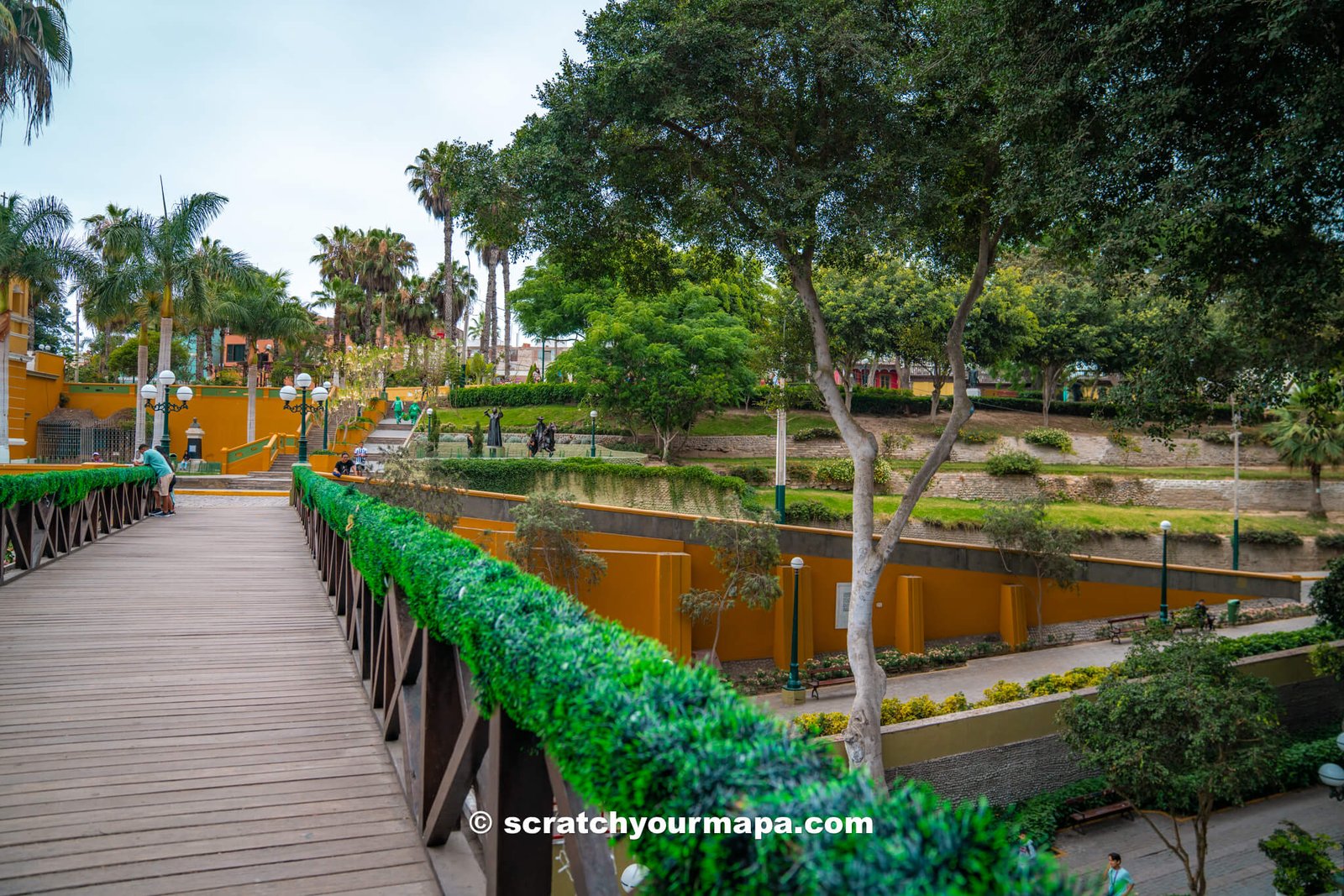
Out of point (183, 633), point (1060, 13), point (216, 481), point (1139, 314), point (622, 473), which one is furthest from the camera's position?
point (1139, 314)

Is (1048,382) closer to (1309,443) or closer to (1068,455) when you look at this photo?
(1068,455)

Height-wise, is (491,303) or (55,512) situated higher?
(491,303)

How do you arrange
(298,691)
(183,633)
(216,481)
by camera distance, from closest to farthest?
1. (298,691)
2. (183,633)
3. (216,481)

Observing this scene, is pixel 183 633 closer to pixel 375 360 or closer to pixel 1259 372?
pixel 1259 372

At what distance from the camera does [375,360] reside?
4278cm

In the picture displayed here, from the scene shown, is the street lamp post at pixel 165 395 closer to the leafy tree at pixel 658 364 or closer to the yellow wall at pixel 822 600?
the yellow wall at pixel 822 600

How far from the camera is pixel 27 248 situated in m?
24.5

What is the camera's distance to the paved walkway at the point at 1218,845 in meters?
12.2

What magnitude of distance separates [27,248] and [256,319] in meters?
13.6

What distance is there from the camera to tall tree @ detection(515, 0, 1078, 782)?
12.3 m

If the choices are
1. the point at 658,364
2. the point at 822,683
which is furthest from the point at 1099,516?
the point at 658,364

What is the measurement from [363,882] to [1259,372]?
41.9ft

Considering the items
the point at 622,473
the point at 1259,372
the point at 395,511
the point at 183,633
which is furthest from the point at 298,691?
the point at 622,473

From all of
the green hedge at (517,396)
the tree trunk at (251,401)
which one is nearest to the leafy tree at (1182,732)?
the green hedge at (517,396)
